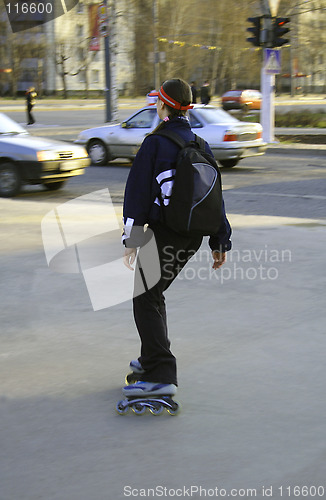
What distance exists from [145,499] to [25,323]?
2556mm

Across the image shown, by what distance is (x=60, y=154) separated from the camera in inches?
489

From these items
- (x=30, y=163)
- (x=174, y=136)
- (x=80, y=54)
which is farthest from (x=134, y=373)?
(x=80, y=54)

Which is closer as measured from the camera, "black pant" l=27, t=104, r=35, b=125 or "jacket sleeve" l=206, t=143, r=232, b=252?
"jacket sleeve" l=206, t=143, r=232, b=252

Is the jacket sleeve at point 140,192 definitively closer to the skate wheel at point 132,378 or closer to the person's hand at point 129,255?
the person's hand at point 129,255

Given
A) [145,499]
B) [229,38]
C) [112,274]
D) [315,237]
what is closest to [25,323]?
[112,274]

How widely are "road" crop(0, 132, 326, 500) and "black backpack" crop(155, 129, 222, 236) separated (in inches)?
38.2

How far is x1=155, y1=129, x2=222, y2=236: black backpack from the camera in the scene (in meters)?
3.56

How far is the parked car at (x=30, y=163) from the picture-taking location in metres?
12.1

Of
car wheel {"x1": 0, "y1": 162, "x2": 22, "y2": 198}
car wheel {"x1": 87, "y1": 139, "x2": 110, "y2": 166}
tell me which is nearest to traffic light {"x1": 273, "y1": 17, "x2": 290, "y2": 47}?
car wheel {"x1": 87, "y1": 139, "x2": 110, "y2": 166}

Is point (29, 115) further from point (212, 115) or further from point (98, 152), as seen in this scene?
point (212, 115)

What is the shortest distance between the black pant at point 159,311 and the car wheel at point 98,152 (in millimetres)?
13848

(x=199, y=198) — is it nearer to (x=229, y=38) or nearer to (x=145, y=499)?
(x=145, y=499)

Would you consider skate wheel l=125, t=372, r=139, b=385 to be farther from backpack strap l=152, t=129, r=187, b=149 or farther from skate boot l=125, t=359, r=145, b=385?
backpack strap l=152, t=129, r=187, b=149

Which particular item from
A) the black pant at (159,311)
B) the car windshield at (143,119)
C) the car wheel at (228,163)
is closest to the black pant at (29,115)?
the car windshield at (143,119)
